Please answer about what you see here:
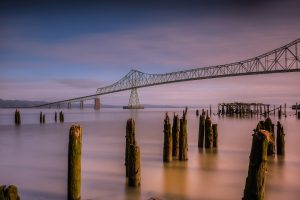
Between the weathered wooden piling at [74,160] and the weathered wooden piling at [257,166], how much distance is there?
3.06 m

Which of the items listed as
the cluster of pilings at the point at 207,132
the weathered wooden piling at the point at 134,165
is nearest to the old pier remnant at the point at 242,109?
the cluster of pilings at the point at 207,132

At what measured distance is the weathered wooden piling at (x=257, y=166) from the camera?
5.32m

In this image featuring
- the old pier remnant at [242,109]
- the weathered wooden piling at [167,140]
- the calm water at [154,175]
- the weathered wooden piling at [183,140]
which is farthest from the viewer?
the old pier remnant at [242,109]

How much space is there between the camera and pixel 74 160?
21.4ft

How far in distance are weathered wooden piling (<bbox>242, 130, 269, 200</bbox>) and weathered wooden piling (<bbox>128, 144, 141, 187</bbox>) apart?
2716mm

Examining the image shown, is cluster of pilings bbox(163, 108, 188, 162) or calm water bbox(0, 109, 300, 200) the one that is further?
cluster of pilings bbox(163, 108, 188, 162)

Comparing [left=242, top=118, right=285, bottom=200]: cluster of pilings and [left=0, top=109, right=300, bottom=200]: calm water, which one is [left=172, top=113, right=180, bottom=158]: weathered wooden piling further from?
[left=242, top=118, right=285, bottom=200]: cluster of pilings

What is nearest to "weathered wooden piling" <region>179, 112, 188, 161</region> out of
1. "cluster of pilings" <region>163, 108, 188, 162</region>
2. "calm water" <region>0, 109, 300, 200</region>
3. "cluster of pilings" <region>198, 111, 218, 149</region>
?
"cluster of pilings" <region>163, 108, 188, 162</region>

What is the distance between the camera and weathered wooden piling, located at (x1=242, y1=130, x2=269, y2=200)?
5.32 m

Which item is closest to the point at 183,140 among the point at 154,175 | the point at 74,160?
the point at 154,175

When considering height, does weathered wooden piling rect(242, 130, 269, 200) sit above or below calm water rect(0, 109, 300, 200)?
above

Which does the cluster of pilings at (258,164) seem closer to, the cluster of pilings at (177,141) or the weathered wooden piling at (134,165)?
the weathered wooden piling at (134,165)

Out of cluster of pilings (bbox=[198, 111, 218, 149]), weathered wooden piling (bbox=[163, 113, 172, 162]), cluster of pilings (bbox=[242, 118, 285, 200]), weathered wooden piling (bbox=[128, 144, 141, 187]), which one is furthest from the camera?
cluster of pilings (bbox=[198, 111, 218, 149])

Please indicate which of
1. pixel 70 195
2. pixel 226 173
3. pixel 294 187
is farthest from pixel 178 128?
pixel 70 195
